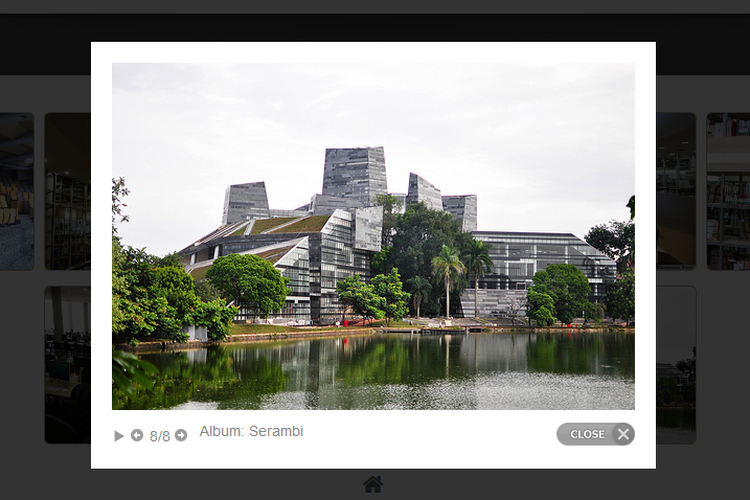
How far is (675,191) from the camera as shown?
562cm

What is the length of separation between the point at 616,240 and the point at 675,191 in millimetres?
652

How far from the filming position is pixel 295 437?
451cm

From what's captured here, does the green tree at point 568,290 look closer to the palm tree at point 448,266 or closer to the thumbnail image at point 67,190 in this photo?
the palm tree at point 448,266

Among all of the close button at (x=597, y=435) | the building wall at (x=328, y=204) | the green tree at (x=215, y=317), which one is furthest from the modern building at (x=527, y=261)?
the green tree at (x=215, y=317)

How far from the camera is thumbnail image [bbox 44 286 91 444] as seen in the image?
535cm

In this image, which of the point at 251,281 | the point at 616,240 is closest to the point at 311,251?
the point at 251,281

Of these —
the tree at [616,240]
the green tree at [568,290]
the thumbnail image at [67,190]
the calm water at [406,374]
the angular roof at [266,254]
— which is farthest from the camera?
the angular roof at [266,254]

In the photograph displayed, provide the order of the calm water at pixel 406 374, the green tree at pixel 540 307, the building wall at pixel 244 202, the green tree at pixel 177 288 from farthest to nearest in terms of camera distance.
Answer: the green tree at pixel 540 307 < the green tree at pixel 177 288 < the building wall at pixel 244 202 < the calm water at pixel 406 374

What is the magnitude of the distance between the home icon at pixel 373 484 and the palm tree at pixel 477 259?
93.7 inches

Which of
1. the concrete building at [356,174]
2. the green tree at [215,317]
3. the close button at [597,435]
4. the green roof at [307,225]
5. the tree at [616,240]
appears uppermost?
the concrete building at [356,174]

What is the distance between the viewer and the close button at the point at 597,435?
450cm

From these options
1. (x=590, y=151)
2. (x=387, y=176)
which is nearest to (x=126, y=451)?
(x=387, y=176)

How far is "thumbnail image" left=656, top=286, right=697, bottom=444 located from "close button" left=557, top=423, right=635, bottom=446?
103 cm
